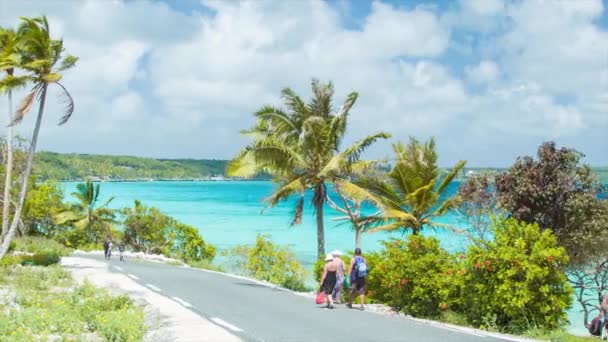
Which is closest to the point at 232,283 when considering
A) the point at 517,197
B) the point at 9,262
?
the point at 9,262

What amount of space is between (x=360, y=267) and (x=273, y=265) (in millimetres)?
11541

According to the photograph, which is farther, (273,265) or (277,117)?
(273,265)

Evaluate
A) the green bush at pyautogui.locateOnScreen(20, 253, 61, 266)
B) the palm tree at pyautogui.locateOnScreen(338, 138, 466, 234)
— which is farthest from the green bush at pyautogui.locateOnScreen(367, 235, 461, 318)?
the green bush at pyautogui.locateOnScreen(20, 253, 61, 266)

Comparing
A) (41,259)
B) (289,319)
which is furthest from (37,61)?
(289,319)

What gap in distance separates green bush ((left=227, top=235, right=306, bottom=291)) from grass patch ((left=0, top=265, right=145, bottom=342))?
319 inches

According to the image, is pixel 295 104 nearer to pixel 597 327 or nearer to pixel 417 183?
pixel 417 183

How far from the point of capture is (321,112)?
2312 cm

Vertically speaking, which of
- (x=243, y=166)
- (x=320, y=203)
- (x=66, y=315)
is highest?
(x=243, y=166)

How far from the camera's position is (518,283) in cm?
1259

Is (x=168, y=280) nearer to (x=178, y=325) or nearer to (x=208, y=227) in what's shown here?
(x=178, y=325)

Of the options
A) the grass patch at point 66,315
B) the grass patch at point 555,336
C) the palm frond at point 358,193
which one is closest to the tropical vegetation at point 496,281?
the grass patch at point 555,336

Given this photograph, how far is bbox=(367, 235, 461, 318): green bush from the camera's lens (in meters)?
14.4

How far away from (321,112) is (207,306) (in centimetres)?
1035

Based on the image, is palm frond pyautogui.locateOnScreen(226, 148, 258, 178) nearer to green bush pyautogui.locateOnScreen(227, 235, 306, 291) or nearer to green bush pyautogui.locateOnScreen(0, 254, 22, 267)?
green bush pyautogui.locateOnScreen(227, 235, 306, 291)
